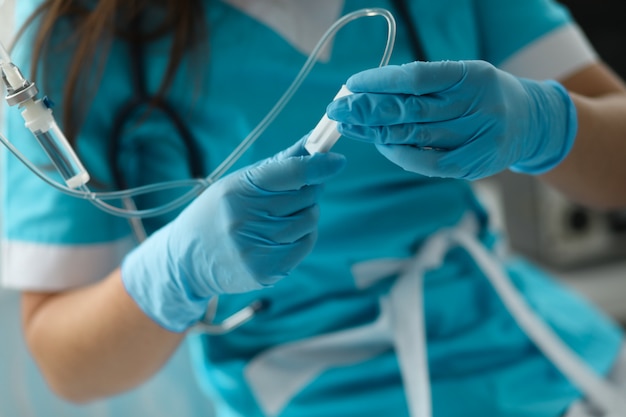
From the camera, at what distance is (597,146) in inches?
27.9

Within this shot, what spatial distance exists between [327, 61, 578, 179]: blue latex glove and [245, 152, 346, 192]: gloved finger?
2cm

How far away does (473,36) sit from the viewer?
736 millimetres

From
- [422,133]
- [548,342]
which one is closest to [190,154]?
[422,133]

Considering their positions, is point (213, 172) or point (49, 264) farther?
point (49, 264)

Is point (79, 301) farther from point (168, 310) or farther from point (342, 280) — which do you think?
point (342, 280)

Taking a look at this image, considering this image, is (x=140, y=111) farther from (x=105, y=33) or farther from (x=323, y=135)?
(x=323, y=135)

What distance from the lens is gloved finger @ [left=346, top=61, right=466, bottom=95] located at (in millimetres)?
453

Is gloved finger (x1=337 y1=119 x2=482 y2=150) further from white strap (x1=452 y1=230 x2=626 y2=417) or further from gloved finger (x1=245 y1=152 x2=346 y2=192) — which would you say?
white strap (x1=452 y1=230 x2=626 y2=417)

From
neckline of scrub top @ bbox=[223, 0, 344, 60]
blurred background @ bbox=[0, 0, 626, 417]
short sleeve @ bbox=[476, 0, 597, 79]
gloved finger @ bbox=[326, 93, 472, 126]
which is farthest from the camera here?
blurred background @ bbox=[0, 0, 626, 417]

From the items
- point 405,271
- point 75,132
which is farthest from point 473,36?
point 75,132

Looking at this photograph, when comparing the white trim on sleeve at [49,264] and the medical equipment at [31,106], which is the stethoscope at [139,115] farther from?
the medical equipment at [31,106]

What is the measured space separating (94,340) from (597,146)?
509mm

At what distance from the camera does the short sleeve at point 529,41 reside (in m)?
0.76

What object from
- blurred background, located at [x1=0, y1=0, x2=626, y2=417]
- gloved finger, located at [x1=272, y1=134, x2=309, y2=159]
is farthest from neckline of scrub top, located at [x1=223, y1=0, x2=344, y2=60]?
blurred background, located at [x1=0, y1=0, x2=626, y2=417]
